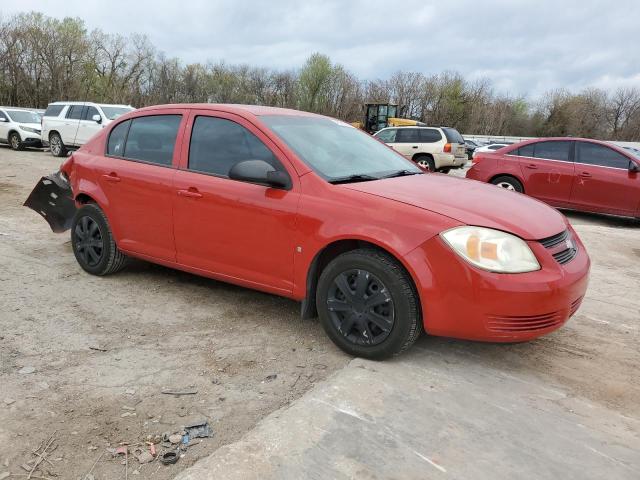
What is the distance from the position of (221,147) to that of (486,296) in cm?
227

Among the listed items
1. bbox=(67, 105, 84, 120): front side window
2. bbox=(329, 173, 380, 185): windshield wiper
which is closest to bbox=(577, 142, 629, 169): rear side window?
bbox=(329, 173, 380, 185): windshield wiper

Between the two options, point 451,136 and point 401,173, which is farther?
→ point 451,136

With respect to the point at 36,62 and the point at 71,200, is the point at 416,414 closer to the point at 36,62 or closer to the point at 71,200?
the point at 71,200

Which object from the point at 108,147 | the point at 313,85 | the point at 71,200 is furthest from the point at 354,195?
the point at 313,85

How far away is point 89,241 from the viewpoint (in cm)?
502

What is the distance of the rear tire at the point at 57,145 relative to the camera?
706 inches

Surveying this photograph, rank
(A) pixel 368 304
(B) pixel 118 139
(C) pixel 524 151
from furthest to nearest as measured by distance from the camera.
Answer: (C) pixel 524 151
(B) pixel 118 139
(A) pixel 368 304

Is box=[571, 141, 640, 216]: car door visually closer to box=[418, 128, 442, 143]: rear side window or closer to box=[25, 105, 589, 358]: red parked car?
box=[25, 105, 589, 358]: red parked car

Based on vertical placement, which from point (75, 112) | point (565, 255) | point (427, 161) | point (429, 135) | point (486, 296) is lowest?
point (486, 296)

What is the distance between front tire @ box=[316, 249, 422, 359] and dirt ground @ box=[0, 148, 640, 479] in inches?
9.8

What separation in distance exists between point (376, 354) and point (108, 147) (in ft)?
10.6

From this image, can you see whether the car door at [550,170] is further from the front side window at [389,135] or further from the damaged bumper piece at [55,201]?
the front side window at [389,135]

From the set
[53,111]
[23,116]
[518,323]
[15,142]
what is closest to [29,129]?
[15,142]

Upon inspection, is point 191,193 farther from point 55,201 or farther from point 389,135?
point 389,135
